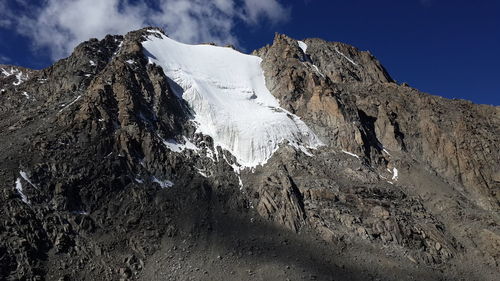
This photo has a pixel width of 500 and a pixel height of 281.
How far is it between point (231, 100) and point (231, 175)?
797 inches

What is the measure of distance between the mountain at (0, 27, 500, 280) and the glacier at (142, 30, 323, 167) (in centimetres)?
30

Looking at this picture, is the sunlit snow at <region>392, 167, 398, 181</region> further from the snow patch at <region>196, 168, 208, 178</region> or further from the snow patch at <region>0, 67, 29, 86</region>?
the snow patch at <region>0, 67, 29, 86</region>

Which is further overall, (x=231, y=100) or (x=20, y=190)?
(x=231, y=100)

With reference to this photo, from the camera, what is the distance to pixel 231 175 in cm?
5941

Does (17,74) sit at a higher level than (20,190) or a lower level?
higher

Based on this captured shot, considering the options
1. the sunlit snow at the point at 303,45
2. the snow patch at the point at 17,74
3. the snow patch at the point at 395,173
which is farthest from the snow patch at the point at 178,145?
the sunlit snow at the point at 303,45

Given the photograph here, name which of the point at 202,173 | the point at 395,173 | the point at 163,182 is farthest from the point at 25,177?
the point at 395,173

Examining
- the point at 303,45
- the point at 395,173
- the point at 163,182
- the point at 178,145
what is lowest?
the point at 163,182

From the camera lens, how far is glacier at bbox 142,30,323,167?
217 ft

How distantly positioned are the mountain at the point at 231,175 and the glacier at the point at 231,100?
11.7 inches

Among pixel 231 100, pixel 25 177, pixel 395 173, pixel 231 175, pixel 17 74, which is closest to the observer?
pixel 25 177

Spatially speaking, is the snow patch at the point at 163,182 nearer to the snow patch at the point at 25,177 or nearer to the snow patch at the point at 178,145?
the snow patch at the point at 178,145

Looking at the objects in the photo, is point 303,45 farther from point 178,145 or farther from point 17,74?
point 17,74

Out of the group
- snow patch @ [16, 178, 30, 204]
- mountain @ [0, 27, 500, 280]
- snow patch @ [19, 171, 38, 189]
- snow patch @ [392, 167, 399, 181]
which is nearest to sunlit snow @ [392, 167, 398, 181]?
snow patch @ [392, 167, 399, 181]
